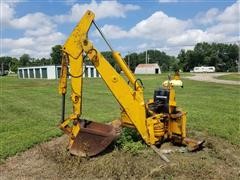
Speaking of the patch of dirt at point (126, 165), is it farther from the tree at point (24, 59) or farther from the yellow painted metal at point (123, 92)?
the tree at point (24, 59)

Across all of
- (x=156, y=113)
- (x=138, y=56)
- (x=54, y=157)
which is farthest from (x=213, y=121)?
(x=138, y=56)

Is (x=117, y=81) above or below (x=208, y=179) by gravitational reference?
above

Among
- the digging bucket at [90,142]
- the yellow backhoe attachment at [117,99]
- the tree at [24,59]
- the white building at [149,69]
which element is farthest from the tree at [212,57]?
the digging bucket at [90,142]

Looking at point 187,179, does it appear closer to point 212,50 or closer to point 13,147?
point 13,147

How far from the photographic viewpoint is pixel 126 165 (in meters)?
5.94

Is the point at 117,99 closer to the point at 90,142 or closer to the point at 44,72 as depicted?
the point at 90,142

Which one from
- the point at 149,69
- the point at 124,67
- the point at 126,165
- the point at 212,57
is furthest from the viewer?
the point at 212,57

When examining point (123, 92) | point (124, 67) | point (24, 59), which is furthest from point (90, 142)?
point (24, 59)

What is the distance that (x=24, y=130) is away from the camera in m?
9.58

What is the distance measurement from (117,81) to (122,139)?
3.80 feet

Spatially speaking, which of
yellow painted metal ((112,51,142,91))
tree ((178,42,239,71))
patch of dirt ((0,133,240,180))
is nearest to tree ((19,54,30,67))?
tree ((178,42,239,71))

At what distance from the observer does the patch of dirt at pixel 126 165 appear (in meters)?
5.67

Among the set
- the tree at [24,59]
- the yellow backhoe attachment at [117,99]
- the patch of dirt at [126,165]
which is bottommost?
the patch of dirt at [126,165]

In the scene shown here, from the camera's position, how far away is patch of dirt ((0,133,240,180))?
567cm
